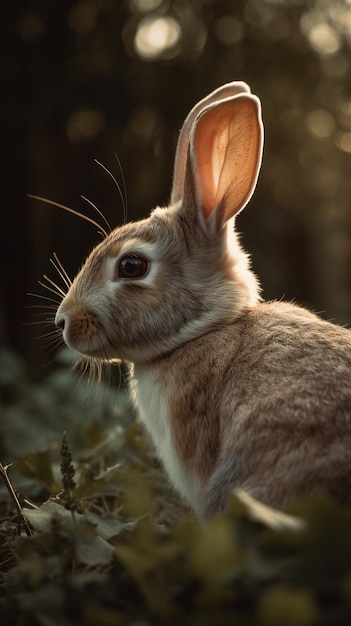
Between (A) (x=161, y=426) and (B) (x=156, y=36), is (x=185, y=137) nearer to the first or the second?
(A) (x=161, y=426)

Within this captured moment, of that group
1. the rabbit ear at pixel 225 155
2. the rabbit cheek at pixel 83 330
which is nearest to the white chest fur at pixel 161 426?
the rabbit cheek at pixel 83 330

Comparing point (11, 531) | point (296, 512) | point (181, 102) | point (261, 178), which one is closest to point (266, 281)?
point (261, 178)

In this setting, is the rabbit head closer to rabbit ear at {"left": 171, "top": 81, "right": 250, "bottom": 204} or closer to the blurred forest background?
rabbit ear at {"left": 171, "top": 81, "right": 250, "bottom": 204}

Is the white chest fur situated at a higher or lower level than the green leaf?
higher

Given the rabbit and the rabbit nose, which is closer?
the rabbit

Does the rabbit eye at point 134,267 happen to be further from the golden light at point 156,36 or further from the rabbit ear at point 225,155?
the golden light at point 156,36

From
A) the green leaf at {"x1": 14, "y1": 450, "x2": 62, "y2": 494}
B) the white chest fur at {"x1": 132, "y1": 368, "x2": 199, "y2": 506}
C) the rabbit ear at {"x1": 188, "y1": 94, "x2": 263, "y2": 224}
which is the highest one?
the rabbit ear at {"x1": 188, "y1": 94, "x2": 263, "y2": 224}

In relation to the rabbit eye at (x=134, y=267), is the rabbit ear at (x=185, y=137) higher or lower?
higher

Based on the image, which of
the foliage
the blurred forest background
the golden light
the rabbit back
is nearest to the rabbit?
the rabbit back
